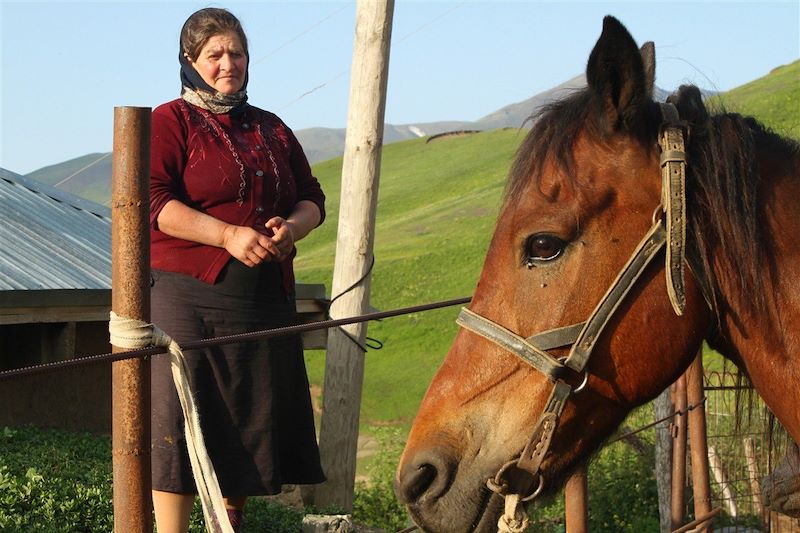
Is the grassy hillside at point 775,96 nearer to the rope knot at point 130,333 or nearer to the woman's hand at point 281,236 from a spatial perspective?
the woman's hand at point 281,236

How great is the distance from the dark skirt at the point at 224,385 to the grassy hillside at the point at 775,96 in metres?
25.0

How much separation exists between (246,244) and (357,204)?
239cm

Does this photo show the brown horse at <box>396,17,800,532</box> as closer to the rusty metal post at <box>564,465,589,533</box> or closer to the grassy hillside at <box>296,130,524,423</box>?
the rusty metal post at <box>564,465,589,533</box>

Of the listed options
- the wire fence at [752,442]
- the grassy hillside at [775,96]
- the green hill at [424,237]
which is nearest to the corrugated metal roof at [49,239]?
the wire fence at [752,442]

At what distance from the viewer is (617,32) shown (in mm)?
2129

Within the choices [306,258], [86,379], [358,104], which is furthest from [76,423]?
[306,258]

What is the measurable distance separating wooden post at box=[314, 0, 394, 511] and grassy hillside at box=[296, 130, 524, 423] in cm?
83

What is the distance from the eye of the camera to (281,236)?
3.27 metres

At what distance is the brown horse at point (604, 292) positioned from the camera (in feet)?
7.24

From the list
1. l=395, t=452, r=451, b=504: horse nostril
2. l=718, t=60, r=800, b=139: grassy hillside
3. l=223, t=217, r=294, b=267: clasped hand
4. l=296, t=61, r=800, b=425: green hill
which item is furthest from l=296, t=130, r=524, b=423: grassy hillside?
l=718, t=60, r=800, b=139: grassy hillside

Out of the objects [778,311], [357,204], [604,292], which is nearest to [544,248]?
[604,292]

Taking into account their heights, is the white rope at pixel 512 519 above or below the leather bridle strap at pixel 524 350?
below

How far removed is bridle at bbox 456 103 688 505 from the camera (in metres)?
2.18

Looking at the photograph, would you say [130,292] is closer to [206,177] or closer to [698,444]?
[206,177]
